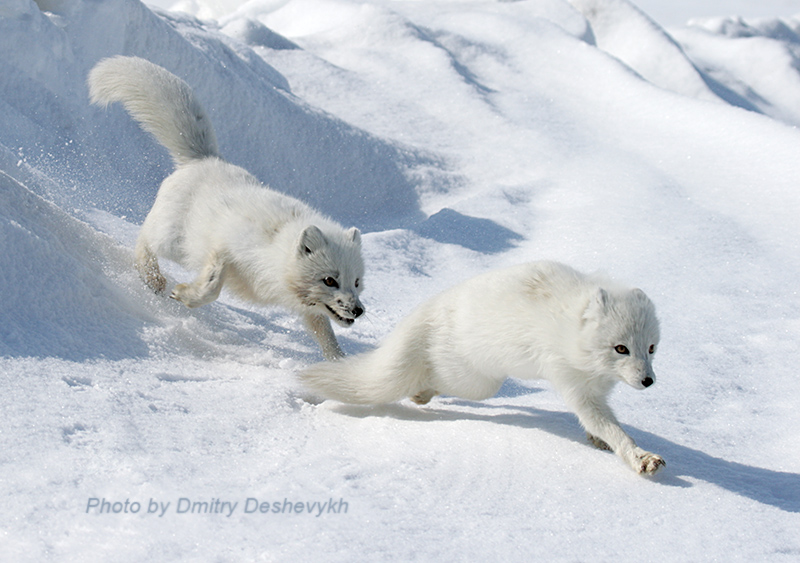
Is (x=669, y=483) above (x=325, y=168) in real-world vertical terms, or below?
above

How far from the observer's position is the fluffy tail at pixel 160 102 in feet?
12.8

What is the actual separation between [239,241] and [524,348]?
4.68 feet

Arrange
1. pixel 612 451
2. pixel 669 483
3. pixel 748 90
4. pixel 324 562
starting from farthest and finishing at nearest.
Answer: pixel 748 90
pixel 612 451
pixel 669 483
pixel 324 562

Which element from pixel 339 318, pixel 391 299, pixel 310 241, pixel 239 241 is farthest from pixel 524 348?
pixel 391 299

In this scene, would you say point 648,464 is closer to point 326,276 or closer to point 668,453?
point 668,453

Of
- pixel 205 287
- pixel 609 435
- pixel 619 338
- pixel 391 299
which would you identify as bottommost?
pixel 391 299

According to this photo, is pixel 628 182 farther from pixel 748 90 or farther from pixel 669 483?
pixel 748 90

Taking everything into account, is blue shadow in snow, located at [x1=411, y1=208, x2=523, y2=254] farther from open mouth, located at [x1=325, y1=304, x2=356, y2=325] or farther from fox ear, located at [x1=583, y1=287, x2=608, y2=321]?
fox ear, located at [x1=583, y1=287, x2=608, y2=321]

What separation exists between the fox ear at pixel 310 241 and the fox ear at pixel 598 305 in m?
1.25

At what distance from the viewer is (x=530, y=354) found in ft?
8.41

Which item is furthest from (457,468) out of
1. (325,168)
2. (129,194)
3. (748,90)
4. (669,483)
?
(748,90)

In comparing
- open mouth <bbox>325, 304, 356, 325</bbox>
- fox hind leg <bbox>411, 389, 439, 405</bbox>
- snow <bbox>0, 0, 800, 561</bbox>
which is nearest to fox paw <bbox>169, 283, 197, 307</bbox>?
snow <bbox>0, 0, 800, 561</bbox>

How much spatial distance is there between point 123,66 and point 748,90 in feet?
41.5

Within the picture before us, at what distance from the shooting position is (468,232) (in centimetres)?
584
